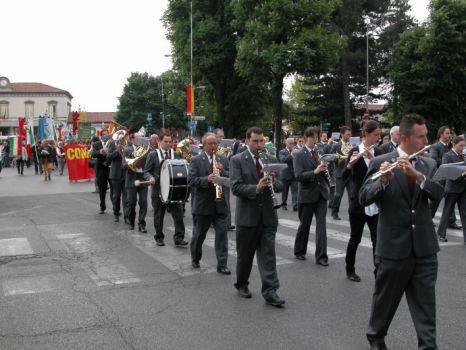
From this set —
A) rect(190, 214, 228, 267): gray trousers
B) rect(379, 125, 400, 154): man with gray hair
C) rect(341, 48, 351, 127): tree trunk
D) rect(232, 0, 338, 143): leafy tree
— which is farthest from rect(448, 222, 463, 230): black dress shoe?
rect(341, 48, 351, 127): tree trunk

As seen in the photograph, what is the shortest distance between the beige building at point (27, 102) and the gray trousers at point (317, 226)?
115m

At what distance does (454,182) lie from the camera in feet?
34.0

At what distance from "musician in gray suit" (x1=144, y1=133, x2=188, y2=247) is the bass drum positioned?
1.39ft

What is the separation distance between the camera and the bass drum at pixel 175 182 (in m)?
9.54

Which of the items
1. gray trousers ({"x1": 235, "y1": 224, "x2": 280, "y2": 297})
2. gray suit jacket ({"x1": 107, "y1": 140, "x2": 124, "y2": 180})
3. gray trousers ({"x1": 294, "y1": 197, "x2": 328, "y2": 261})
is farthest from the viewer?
gray suit jacket ({"x1": 107, "y1": 140, "x2": 124, "y2": 180})

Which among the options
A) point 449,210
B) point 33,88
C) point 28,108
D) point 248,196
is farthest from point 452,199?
point 33,88

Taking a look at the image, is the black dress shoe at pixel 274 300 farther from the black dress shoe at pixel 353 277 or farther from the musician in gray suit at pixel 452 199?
the musician in gray suit at pixel 452 199

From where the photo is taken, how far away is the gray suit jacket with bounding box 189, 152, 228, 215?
321 inches

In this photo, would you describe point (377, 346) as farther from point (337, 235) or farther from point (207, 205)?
point (337, 235)

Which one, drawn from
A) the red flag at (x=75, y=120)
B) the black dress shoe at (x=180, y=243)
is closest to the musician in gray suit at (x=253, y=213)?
the black dress shoe at (x=180, y=243)

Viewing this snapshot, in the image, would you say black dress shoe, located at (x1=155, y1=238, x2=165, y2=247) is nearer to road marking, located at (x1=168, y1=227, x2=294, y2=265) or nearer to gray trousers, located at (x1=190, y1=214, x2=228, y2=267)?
road marking, located at (x1=168, y1=227, x2=294, y2=265)

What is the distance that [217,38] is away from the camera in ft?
136

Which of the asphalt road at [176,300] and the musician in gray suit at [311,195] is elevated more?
the musician in gray suit at [311,195]

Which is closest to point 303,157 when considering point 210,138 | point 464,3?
point 210,138
